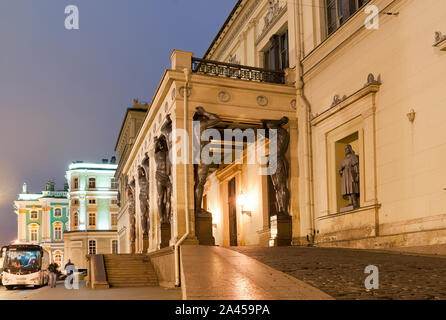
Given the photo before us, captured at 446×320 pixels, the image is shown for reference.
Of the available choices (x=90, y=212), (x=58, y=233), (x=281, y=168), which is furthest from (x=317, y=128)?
(x=58, y=233)

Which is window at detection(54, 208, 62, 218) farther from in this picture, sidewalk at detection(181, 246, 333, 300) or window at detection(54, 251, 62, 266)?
sidewalk at detection(181, 246, 333, 300)

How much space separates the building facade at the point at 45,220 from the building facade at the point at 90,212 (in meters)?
20.6

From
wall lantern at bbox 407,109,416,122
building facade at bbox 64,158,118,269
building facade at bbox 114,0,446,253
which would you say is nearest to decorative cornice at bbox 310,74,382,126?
building facade at bbox 114,0,446,253

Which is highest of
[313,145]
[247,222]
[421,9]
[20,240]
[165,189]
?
[421,9]

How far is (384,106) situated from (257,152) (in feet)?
27.2

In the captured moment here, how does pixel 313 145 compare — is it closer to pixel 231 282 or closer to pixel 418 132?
pixel 418 132

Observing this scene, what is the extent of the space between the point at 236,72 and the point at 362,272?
1109 centimetres

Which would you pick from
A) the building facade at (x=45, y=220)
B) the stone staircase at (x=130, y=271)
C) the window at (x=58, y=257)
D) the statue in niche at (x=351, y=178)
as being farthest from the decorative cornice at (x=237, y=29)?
the building facade at (x=45, y=220)

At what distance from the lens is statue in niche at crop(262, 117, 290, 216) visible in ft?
53.4

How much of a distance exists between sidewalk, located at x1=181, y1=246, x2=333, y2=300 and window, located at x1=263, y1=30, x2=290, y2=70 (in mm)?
11027

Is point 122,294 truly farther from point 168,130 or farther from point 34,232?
point 34,232

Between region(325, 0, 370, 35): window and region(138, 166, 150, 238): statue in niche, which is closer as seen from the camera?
region(325, 0, 370, 35): window

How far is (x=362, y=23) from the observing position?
1361 cm
